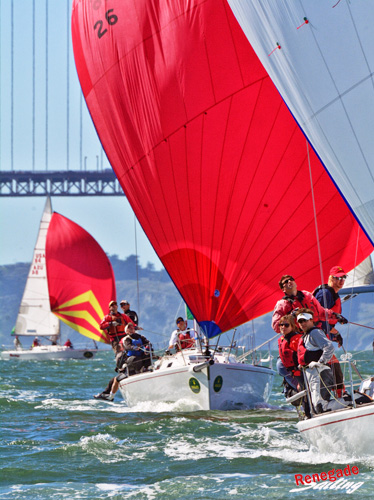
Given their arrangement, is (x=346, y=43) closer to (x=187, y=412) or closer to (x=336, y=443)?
(x=336, y=443)

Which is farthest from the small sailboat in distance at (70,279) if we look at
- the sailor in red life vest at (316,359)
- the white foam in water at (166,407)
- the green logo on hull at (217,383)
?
the sailor in red life vest at (316,359)

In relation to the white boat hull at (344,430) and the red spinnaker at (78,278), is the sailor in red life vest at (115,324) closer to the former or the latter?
the white boat hull at (344,430)

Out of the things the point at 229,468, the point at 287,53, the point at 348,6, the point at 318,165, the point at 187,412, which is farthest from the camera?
the point at 187,412

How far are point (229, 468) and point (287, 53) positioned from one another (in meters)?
2.77

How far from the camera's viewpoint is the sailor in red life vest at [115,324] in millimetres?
10039

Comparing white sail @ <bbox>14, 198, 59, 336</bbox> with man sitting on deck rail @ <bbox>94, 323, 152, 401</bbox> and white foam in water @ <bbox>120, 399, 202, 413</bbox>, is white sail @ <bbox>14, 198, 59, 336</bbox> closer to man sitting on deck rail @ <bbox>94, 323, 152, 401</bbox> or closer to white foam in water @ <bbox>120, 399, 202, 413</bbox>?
man sitting on deck rail @ <bbox>94, 323, 152, 401</bbox>

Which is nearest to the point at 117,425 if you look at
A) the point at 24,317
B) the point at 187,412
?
the point at 187,412

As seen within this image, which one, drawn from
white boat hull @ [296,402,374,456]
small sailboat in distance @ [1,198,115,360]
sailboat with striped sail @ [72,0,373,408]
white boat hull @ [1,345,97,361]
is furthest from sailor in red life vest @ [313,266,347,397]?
white boat hull @ [1,345,97,361]

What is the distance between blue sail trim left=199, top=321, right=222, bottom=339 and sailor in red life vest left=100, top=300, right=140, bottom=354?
67.3 inches

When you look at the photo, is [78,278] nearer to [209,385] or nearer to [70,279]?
[70,279]

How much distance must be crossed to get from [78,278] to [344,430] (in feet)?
67.9

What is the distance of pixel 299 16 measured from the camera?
5.32 metres

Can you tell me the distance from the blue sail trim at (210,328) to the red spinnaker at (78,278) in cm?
1626

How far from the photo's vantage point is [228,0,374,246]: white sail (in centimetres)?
497
